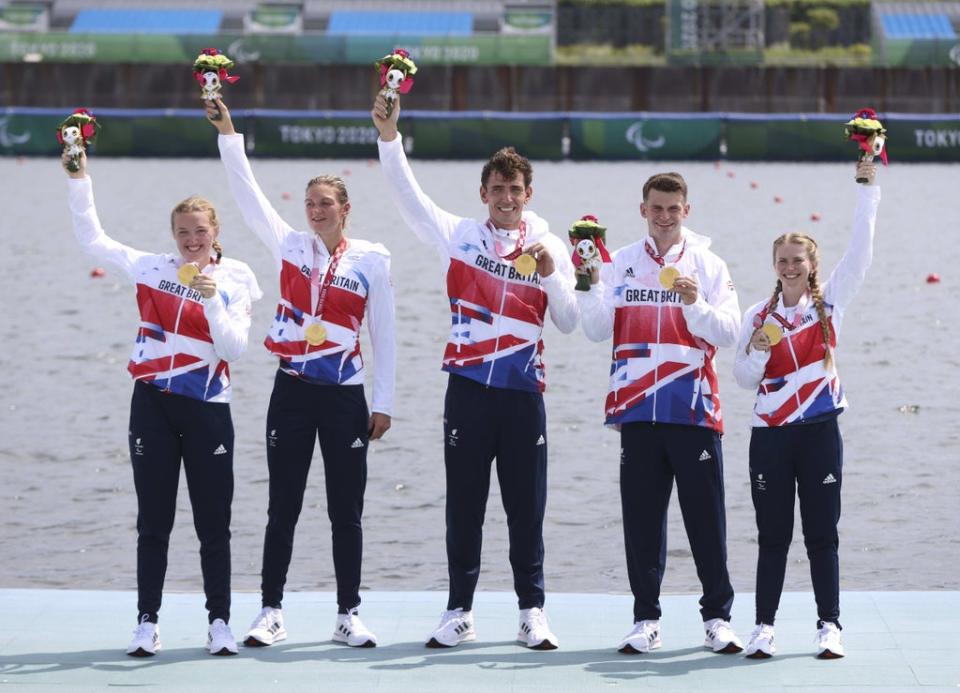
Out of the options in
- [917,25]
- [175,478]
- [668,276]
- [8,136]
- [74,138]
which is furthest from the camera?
[917,25]

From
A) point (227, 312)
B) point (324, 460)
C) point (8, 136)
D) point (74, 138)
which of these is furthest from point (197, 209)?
point (8, 136)

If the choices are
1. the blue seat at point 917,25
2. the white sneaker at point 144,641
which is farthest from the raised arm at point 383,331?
the blue seat at point 917,25

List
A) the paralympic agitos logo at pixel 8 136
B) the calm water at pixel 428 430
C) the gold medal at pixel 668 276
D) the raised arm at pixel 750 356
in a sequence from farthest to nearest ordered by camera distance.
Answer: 1. the paralympic agitos logo at pixel 8 136
2. the calm water at pixel 428 430
3. the raised arm at pixel 750 356
4. the gold medal at pixel 668 276

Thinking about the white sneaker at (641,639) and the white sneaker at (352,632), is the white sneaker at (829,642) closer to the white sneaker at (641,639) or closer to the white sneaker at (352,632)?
the white sneaker at (641,639)

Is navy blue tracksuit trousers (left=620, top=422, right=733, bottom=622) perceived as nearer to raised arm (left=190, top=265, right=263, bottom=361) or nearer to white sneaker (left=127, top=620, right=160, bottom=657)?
raised arm (left=190, top=265, right=263, bottom=361)

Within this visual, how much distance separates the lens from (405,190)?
24.2ft

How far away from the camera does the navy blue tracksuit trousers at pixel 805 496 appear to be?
692 cm

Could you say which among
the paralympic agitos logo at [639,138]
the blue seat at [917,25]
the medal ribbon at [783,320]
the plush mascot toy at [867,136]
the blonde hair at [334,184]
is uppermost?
A: the blue seat at [917,25]

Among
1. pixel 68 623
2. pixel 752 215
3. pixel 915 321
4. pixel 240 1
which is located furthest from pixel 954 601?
pixel 240 1

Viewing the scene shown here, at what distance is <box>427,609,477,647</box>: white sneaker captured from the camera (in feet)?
23.3

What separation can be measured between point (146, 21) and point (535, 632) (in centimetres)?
7303

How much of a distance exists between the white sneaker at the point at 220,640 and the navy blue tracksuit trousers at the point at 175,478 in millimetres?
55

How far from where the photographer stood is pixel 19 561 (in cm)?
976

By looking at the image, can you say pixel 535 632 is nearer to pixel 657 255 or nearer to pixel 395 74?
pixel 657 255
